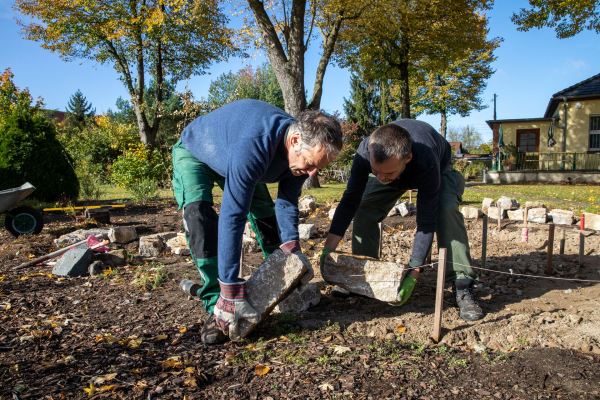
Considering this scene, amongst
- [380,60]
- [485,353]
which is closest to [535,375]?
[485,353]

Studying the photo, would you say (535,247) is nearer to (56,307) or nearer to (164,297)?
Result: (164,297)

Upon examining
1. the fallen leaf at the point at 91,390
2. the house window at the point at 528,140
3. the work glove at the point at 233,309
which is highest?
the house window at the point at 528,140

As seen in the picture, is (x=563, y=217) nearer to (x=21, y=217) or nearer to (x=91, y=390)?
(x=91, y=390)

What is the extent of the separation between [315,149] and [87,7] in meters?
17.2

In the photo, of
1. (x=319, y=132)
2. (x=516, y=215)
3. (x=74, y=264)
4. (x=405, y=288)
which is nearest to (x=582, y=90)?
(x=516, y=215)

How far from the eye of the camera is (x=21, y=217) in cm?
525

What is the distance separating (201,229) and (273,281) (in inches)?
21.4

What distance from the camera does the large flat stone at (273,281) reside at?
2.39 m

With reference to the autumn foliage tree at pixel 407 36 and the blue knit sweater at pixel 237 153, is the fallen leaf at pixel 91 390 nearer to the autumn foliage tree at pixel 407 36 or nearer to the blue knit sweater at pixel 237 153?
the blue knit sweater at pixel 237 153

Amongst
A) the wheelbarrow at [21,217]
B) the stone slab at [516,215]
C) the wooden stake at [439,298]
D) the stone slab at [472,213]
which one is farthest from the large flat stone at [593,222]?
the wheelbarrow at [21,217]

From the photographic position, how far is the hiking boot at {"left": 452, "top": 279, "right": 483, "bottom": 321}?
266cm

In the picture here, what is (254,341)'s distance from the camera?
2.38 metres

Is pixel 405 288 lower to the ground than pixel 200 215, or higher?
lower

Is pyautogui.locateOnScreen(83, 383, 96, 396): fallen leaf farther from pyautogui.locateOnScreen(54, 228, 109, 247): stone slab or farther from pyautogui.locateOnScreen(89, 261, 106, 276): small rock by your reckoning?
pyautogui.locateOnScreen(54, 228, 109, 247): stone slab
